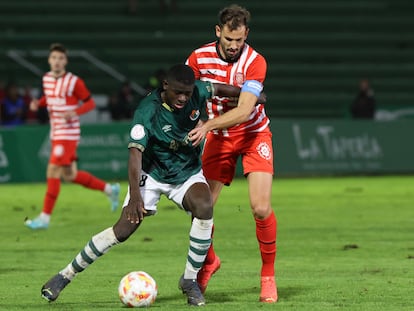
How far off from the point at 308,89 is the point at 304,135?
20.7ft

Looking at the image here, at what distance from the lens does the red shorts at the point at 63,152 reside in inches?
551

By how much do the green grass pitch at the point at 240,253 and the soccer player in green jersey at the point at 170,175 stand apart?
0.28 m

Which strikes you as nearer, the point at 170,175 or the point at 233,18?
the point at 170,175

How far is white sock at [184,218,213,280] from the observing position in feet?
24.8

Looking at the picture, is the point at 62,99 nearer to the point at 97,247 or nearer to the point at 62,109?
the point at 62,109

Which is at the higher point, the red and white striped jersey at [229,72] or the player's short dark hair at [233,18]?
the player's short dark hair at [233,18]

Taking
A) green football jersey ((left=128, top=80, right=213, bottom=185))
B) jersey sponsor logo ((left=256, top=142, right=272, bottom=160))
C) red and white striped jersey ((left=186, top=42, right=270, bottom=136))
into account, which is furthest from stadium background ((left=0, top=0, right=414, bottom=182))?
green football jersey ((left=128, top=80, right=213, bottom=185))

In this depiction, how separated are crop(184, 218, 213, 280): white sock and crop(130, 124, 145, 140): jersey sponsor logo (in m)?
0.70

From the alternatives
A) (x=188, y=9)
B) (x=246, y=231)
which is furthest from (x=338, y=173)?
(x=246, y=231)

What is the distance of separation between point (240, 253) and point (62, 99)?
425 centimetres

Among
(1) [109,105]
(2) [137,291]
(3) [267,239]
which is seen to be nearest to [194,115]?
(3) [267,239]

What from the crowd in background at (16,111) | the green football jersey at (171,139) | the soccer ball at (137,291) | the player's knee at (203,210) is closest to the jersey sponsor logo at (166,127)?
the green football jersey at (171,139)

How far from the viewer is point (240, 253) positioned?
10.8 metres

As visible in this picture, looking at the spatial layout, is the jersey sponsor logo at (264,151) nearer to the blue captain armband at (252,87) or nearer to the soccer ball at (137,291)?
the blue captain armband at (252,87)
